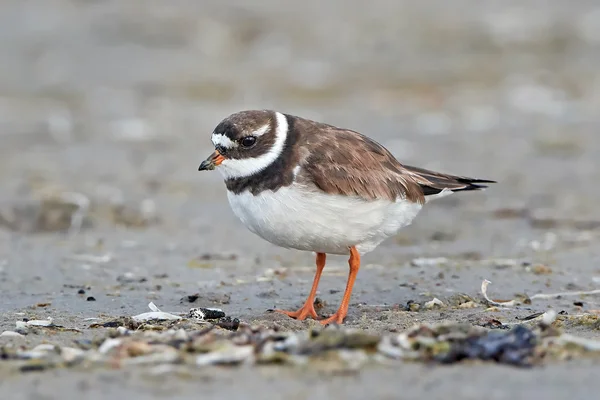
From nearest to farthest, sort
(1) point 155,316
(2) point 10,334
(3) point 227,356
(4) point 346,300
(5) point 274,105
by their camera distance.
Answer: (3) point 227,356 < (2) point 10,334 < (1) point 155,316 < (4) point 346,300 < (5) point 274,105

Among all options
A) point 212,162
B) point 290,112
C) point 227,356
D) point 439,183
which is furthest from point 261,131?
point 290,112

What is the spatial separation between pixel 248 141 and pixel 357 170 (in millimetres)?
734

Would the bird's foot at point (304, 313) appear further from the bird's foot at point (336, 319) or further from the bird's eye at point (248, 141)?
the bird's eye at point (248, 141)

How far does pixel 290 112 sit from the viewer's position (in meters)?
15.3

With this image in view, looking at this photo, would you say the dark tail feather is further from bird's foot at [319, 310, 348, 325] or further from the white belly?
bird's foot at [319, 310, 348, 325]

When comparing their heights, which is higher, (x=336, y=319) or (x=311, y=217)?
(x=311, y=217)

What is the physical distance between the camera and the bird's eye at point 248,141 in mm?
6020

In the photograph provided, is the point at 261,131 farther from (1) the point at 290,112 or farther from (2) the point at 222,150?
(1) the point at 290,112

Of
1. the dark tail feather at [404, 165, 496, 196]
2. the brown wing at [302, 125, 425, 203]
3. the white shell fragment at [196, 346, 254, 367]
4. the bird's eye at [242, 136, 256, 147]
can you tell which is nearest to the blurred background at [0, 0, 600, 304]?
the dark tail feather at [404, 165, 496, 196]

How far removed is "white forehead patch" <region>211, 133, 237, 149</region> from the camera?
602 cm

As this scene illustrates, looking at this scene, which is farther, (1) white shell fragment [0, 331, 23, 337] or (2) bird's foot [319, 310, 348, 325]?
(2) bird's foot [319, 310, 348, 325]

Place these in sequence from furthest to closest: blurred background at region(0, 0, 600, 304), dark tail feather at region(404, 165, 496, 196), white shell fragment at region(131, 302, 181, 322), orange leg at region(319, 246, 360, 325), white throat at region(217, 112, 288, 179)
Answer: blurred background at region(0, 0, 600, 304), dark tail feather at region(404, 165, 496, 196), orange leg at region(319, 246, 360, 325), white throat at region(217, 112, 288, 179), white shell fragment at region(131, 302, 181, 322)

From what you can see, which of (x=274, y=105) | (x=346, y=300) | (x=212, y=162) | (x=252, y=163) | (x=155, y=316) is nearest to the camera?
(x=155, y=316)

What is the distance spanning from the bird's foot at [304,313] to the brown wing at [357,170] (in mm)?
855
